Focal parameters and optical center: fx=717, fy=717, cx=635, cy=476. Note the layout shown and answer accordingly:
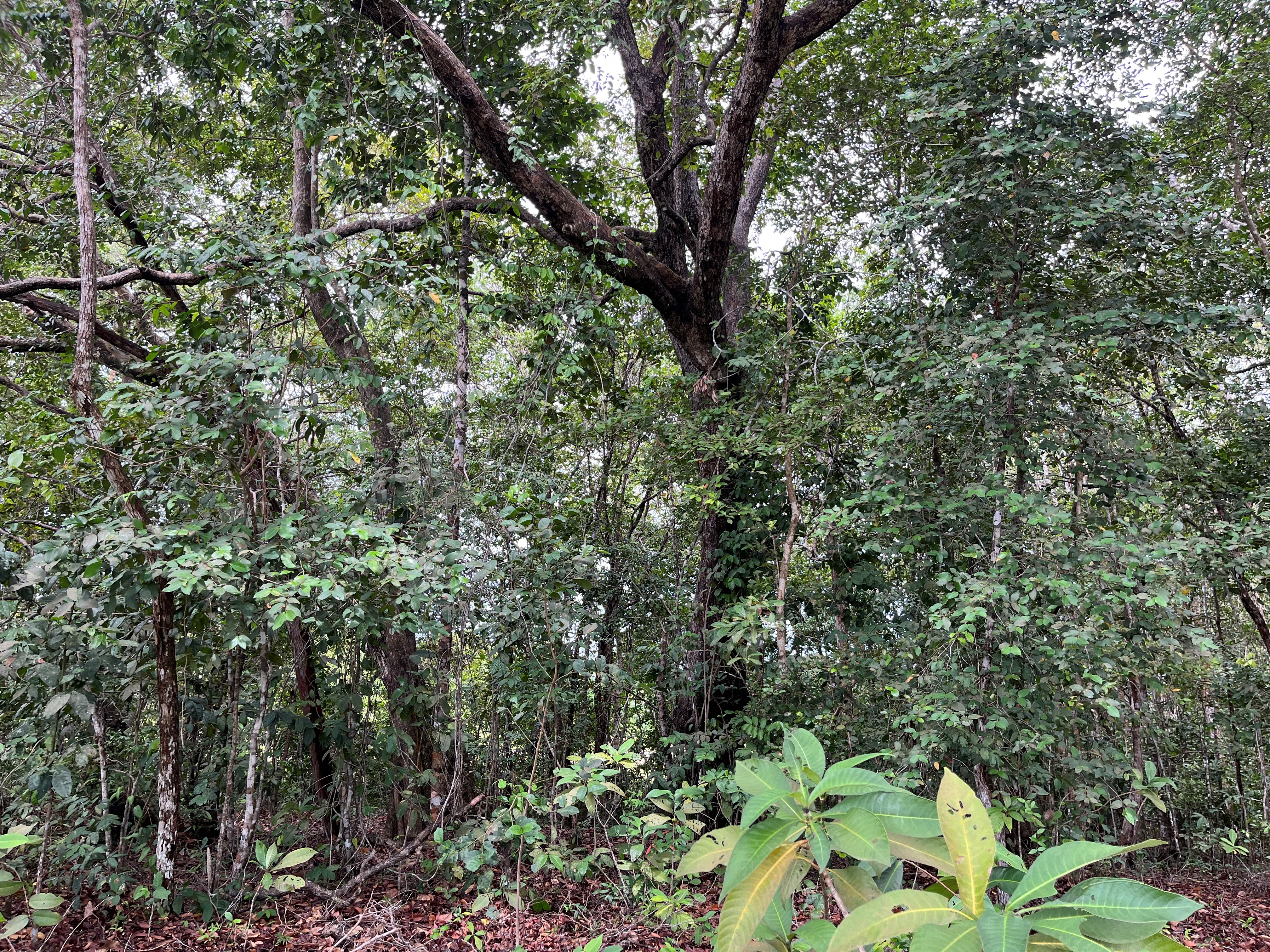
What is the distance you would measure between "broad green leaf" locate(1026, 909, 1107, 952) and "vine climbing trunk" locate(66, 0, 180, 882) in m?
2.94

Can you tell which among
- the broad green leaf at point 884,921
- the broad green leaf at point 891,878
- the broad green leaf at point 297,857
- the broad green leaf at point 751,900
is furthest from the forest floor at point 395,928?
the broad green leaf at point 884,921

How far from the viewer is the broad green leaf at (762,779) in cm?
119

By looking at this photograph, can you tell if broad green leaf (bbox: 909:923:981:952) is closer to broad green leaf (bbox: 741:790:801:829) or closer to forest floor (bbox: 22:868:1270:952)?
broad green leaf (bbox: 741:790:801:829)

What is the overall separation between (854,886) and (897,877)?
10 centimetres

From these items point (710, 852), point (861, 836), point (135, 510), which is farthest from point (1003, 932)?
point (135, 510)

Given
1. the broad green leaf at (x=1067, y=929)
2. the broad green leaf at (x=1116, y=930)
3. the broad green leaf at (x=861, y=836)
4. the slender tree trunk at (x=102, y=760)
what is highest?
the broad green leaf at (x=861, y=836)

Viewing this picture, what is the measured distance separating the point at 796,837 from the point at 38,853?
11.1 ft

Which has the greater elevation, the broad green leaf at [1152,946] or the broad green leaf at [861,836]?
the broad green leaf at [861,836]

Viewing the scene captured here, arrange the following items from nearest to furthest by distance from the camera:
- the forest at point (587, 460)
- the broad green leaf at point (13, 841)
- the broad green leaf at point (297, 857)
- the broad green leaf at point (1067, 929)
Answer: the broad green leaf at point (1067, 929) → the broad green leaf at point (13, 841) → the broad green leaf at point (297, 857) → the forest at point (587, 460)

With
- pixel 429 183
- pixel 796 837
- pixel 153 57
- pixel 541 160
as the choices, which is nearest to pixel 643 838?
pixel 796 837

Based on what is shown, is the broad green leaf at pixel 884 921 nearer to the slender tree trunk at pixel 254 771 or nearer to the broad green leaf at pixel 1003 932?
A: the broad green leaf at pixel 1003 932

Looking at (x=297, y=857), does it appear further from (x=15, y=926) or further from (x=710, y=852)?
(x=710, y=852)

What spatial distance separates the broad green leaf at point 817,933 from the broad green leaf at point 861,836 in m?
0.10

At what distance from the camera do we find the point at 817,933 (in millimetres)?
1038
